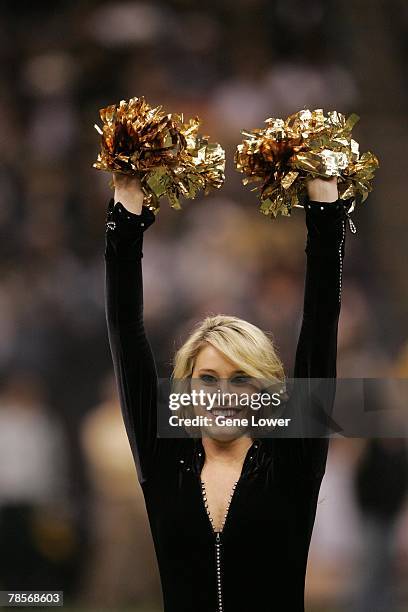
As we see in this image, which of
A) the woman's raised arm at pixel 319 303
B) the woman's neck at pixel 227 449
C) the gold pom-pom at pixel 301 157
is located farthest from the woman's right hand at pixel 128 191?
the woman's neck at pixel 227 449

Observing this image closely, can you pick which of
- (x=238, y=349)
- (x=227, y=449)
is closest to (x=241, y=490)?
(x=227, y=449)

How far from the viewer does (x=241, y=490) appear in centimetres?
201

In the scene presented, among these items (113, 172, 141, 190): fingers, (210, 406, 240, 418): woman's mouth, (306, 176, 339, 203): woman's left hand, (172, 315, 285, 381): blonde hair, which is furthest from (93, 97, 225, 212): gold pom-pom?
(210, 406, 240, 418): woman's mouth

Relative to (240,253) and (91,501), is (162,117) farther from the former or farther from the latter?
(91,501)

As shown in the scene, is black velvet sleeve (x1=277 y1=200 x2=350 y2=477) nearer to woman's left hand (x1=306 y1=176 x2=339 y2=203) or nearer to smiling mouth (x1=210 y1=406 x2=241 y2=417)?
woman's left hand (x1=306 y1=176 x2=339 y2=203)

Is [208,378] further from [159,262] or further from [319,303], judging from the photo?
[159,262]

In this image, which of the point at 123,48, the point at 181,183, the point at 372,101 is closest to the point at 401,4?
the point at 372,101

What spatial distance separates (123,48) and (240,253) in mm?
735

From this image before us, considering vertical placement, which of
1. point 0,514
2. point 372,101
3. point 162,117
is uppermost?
point 372,101

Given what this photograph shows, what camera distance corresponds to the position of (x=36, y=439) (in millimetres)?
2625

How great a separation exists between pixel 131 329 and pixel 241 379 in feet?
1.14

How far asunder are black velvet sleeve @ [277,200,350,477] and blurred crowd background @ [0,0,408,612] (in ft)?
1.12

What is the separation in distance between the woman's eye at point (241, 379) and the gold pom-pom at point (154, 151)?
48 centimetres

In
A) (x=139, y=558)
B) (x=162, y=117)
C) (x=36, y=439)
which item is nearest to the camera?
(x=162, y=117)
